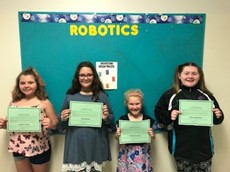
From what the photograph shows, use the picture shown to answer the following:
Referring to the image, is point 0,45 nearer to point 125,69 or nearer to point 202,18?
point 125,69

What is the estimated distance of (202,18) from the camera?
225 centimetres

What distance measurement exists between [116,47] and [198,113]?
2.74ft

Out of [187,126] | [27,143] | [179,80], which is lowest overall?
[27,143]

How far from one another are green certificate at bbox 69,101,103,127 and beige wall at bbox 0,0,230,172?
0.40 m

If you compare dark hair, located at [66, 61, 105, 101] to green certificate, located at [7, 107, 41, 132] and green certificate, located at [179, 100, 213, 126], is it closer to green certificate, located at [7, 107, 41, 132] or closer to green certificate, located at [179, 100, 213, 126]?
green certificate, located at [7, 107, 41, 132]

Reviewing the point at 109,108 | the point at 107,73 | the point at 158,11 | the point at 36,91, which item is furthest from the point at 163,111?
the point at 36,91

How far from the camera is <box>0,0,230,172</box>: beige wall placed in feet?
Answer: 6.97

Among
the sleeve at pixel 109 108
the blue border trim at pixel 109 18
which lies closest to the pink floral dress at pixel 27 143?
the sleeve at pixel 109 108

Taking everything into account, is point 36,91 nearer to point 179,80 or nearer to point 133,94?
point 133,94

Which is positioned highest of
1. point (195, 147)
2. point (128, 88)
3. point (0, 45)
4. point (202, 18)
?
point (202, 18)

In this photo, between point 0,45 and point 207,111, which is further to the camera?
point 0,45

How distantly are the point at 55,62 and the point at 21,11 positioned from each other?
0.48 meters

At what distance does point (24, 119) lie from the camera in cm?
197

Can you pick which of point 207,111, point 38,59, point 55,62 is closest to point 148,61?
point 207,111
